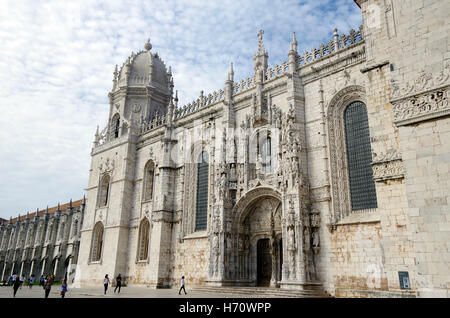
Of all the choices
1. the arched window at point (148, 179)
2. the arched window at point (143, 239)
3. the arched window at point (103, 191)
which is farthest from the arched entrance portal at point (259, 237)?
the arched window at point (103, 191)

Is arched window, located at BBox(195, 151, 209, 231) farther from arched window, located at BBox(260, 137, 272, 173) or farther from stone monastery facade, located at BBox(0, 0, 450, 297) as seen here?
arched window, located at BBox(260, 137, 272, 173)

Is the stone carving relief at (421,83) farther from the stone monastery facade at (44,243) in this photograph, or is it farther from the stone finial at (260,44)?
the stone monastery facade at (44,243)

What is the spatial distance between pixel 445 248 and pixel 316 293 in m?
7.68

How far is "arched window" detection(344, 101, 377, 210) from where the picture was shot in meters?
15.9

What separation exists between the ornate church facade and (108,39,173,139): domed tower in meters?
0.13

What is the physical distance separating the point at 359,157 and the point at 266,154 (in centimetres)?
542

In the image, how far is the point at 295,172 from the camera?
56.4 ft

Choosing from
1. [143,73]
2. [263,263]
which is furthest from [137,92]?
[263,263]

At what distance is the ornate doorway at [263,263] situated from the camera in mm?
19328

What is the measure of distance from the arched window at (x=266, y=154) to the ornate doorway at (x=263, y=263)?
12.9ft

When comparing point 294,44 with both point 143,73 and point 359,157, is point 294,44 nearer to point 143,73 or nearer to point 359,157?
point 359,157

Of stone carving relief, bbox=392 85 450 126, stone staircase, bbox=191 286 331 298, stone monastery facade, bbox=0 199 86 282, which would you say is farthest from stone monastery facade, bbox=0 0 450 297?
stone monastery facade, bbox=0 199 86 282

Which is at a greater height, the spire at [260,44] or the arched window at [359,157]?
the spire at [260,44]

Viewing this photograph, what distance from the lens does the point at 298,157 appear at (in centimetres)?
1755
